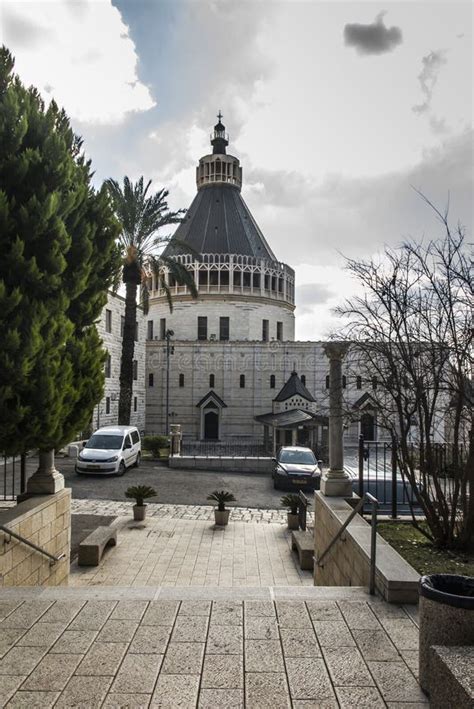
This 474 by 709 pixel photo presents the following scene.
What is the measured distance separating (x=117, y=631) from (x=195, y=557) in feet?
23.4

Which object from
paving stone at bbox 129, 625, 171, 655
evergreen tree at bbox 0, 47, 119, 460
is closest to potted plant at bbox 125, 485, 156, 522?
evergreen tree at bbox 0, 47, 119, 460

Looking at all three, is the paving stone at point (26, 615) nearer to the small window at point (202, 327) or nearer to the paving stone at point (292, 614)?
the paving stone at point (292, 614)

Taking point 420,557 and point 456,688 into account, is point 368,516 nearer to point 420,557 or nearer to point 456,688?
point 420,557

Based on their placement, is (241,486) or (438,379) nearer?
(438,379)

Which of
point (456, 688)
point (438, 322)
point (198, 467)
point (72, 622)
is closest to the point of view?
point (456, 688)

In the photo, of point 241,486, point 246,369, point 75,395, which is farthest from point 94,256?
point 246,369

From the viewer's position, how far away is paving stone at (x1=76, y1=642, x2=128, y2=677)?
4.67 meters

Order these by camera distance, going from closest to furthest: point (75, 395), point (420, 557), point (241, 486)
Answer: point (420, 557) → point (75, 395) → point (241, 486)

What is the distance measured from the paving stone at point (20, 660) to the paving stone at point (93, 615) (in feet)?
1.75

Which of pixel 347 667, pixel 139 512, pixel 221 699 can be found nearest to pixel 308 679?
pixel 347 667

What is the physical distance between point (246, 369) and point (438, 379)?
4088 cm

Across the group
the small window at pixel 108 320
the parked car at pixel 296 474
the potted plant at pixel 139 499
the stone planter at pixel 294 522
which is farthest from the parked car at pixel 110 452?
the small window at pixel 108 320

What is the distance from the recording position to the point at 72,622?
5691 mm

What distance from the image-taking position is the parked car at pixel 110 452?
2247cm
